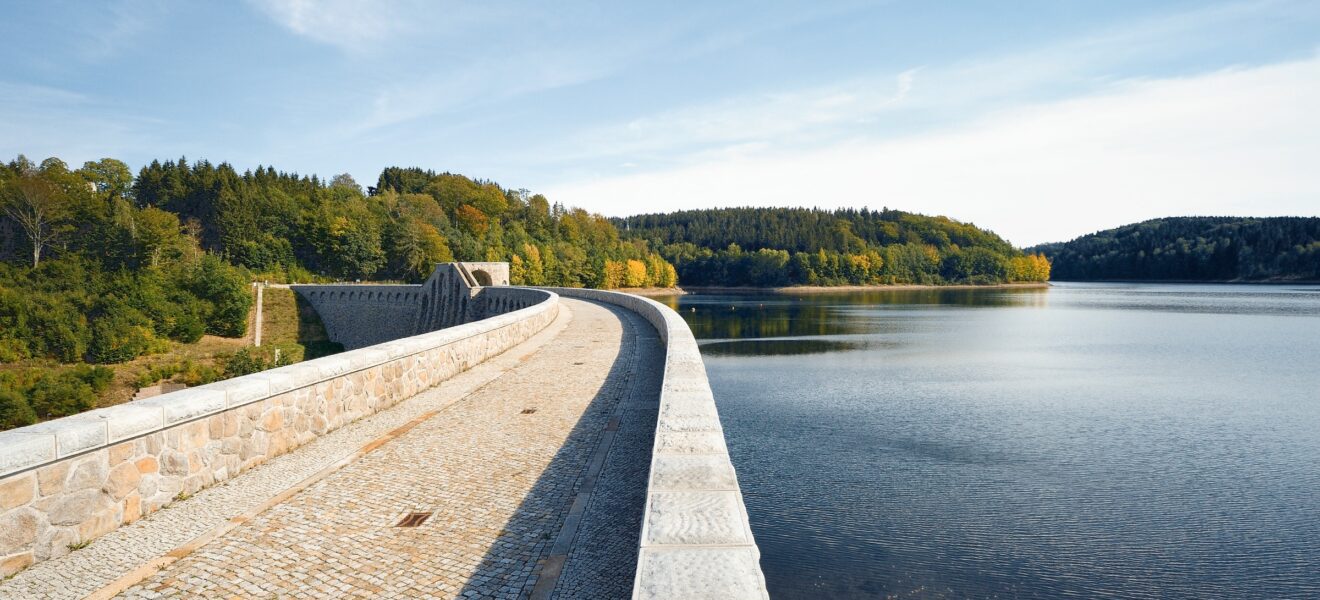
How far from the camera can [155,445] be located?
5832 mm

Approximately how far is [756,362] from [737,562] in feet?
81.5

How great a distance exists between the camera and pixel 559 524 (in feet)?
18.1

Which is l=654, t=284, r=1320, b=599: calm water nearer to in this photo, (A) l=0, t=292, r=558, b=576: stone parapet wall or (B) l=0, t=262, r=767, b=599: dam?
(B) l=0, t=262, r=767, b=599: dam

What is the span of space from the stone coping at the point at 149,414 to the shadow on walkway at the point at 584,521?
2990mm

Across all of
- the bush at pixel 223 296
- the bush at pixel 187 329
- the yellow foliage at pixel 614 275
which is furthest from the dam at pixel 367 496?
the yellow foliage at pixel 614 275

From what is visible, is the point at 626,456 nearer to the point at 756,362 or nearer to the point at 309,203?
the point at 756,362

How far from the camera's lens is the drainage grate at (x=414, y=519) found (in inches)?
218

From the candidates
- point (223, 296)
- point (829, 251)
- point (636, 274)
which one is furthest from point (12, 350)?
point (829, 251)

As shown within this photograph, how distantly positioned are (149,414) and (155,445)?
0.27 m

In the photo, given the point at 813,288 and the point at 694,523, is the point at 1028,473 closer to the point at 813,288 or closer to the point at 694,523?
the point at 694,523

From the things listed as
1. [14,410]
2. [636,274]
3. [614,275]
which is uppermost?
[636,274]

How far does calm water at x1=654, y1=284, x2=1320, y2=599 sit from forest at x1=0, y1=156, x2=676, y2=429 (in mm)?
37019

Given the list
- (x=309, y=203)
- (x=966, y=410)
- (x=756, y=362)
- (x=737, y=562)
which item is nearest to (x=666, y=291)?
(x=309, y=203)

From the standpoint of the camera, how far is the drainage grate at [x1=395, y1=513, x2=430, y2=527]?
18.1 ft
